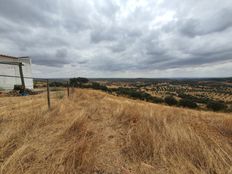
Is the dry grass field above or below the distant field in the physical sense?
above

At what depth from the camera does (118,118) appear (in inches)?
187

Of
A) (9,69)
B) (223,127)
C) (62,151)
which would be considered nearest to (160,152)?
(62,151)

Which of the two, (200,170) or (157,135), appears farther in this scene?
(157,135)

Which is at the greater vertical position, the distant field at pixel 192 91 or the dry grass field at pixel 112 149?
the dry grass field at pixel 112 149

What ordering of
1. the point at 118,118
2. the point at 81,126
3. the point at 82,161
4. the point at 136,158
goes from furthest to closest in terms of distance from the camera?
the point at 118,118
the point at 81,126
the point at 136,158
the point at 82,161

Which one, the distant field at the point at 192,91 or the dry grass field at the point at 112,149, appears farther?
the distant field at the point at 192,91

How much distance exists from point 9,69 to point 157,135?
57.2 feet

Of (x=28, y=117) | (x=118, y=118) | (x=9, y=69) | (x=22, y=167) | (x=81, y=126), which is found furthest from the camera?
(x=9, y=69)

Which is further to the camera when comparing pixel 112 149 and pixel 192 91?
pixel 192 91

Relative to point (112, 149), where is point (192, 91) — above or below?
below

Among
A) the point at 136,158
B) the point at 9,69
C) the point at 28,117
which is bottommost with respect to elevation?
the point at 136,158

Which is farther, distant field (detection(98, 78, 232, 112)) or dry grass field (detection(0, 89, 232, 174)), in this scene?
distant field (detection(98, 78, 232, 112))

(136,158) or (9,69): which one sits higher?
(9,69)

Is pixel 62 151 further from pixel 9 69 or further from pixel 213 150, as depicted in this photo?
pixel 9 69
